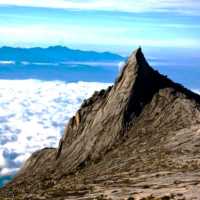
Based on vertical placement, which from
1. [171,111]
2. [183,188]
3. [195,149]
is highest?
[171,111]

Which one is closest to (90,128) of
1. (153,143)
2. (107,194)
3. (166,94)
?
(166,94)

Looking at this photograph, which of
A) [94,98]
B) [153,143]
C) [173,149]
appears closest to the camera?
[173,149]

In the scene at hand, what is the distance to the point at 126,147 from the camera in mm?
98750

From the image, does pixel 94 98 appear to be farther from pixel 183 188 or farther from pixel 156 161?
pixel 183 188

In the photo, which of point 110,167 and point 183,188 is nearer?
point 183,188

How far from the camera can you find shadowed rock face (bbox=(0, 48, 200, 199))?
61406 millimetres

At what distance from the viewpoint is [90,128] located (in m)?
117

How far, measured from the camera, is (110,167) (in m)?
85.1

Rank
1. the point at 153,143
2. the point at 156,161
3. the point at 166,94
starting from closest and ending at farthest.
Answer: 1. the point at 156,161
2. the point at 153,143
3. the point at 166,94

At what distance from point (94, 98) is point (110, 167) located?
43516 mm

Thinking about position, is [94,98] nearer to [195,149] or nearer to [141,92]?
[141,92]

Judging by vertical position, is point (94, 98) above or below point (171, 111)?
above

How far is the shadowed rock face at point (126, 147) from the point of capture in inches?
2418

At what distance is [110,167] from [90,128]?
107 ft
